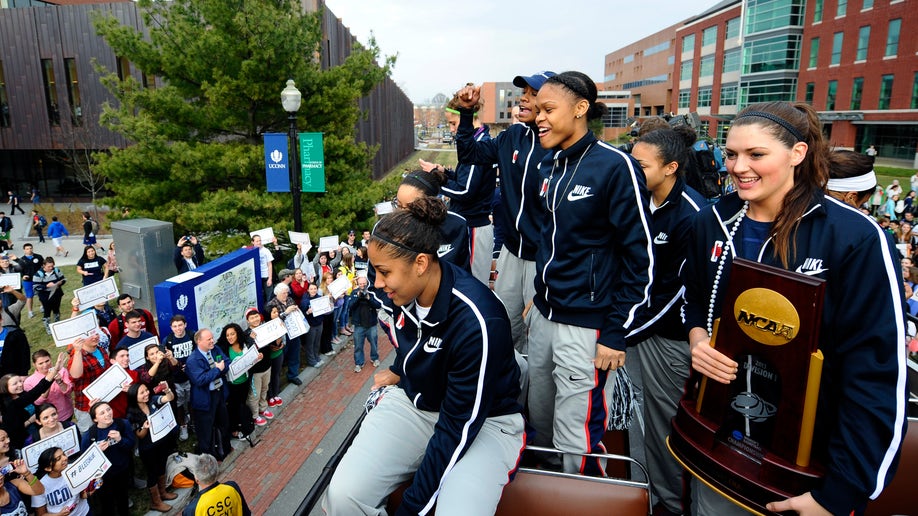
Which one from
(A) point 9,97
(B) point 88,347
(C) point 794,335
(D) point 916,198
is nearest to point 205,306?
(B) point 88,347

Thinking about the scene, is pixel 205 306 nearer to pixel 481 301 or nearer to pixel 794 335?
pixel 481 301

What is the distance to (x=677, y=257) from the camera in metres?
3.72

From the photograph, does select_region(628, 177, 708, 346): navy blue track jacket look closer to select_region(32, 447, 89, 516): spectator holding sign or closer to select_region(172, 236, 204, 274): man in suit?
select_region(32, 447, 89, 516): spectator holding sign

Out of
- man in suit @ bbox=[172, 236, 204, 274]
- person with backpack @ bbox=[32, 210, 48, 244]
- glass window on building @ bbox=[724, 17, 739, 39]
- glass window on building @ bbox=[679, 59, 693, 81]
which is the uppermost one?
glass window on building @ bbox=[724, 17, 739, 39]

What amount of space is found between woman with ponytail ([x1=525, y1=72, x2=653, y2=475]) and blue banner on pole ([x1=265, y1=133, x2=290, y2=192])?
31.9ft

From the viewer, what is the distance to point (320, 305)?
971 centimetres

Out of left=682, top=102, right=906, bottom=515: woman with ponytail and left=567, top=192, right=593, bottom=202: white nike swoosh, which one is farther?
left=567, top=192, right=593, bottom=202: white nike swoosh

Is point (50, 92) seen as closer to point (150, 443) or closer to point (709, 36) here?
point (150, 443)

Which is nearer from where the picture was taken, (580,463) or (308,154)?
(580,463)

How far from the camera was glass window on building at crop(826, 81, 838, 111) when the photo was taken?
144 feet

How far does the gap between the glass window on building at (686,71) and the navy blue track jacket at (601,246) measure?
230ft

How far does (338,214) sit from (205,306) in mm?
5104

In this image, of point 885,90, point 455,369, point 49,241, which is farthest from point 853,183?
point 885,90

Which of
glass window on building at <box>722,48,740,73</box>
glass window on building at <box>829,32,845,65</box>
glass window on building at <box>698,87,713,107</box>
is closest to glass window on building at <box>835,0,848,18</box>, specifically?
glass window on building at <box>829,32,845,65</box>
